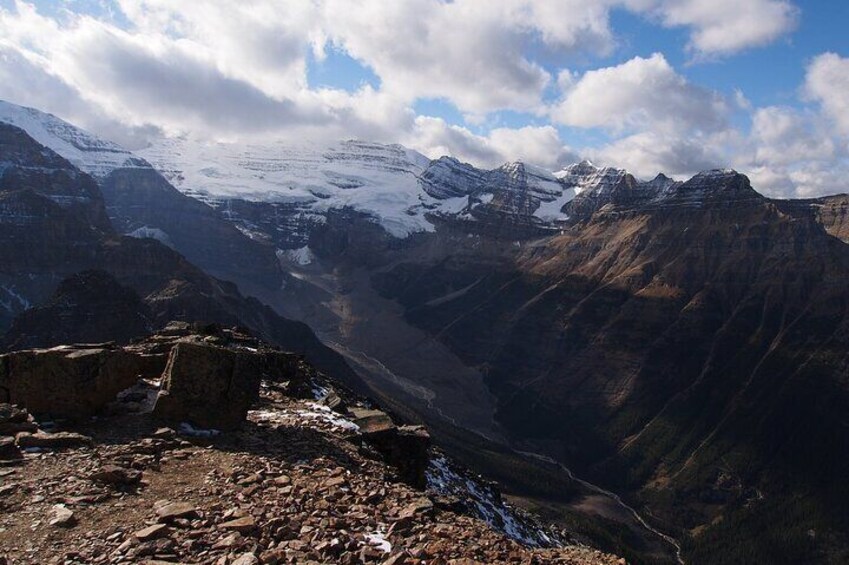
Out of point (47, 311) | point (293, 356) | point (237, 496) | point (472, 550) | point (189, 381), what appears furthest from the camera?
point (47, 311)

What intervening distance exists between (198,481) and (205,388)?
6379mm

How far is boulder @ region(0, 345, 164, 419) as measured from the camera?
2375 centimetres

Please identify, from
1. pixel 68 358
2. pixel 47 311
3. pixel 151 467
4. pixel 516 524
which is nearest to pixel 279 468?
pixel 151 467

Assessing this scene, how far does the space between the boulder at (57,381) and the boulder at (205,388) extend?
2586mm

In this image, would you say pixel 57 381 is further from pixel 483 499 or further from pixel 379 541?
pixel 483 499

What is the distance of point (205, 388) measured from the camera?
2517 cm

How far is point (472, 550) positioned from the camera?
53.7 ft

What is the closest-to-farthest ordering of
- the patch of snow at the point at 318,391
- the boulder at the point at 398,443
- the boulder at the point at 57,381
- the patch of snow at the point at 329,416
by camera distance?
the boulder at the point at 57,381 → the patch of snow at the point at 329,416 → the boulder at the point at 398,443 → the patch of snow at the point at 318,391

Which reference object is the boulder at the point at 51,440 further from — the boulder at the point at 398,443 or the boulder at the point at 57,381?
the boulder at the point at 398,443

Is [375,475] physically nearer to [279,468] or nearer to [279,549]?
[279,468]

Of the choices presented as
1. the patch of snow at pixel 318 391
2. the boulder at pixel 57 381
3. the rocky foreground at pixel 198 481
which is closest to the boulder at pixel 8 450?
the rocky foreground at pixel 198 481

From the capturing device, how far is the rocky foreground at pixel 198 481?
1548 cm

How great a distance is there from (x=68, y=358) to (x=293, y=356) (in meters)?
25.1

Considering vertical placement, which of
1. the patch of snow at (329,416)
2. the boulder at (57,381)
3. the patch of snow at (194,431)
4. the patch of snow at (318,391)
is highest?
the boulder at (57,381)
